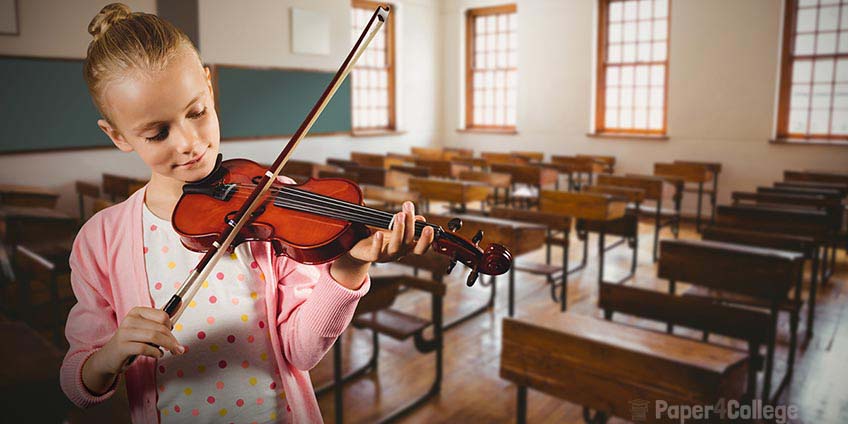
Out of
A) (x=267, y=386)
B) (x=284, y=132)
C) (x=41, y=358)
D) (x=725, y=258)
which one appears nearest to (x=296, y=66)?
(x=284, y=132)

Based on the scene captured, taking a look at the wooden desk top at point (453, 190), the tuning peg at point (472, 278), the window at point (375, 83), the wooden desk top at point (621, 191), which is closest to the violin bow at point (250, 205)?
the tuning peg at point (472, 278)

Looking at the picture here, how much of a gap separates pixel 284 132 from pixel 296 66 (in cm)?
94

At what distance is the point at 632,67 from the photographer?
26.6ft

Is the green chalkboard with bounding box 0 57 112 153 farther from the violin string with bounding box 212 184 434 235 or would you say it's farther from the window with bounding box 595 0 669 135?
the window with bounding box 595 0 669 135

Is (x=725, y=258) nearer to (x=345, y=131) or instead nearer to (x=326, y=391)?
(x=326, y=391)

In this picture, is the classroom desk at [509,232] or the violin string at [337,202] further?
the classroom desk at [509,232]

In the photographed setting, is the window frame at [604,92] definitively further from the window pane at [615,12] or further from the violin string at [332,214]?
the violin string at [332,214]

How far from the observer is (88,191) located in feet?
13.3

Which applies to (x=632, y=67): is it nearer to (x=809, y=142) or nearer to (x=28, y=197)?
(x=809, y=142)

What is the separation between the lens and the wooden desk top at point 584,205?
4.12m

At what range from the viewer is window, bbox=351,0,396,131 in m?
8.66

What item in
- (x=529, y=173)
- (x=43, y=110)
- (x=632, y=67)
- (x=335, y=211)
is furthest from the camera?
(x=632, y=67)

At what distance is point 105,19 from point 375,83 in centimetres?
862

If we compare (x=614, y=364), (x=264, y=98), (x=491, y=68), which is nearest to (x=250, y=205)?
(x=614, y=364)
